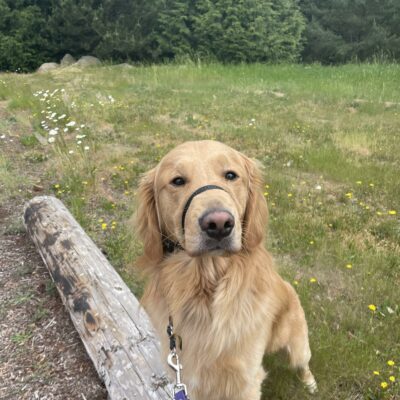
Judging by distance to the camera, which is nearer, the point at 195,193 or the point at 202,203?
the point at 202,203

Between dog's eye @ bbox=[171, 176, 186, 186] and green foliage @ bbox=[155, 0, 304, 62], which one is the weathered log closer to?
dog's eye @ bbox=[171, 176, 186, 186]

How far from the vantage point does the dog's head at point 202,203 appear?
69.3 inches

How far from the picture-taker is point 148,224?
2264mm

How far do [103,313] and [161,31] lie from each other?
77.1ft

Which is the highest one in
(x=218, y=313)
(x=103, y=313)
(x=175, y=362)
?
(x=218, y=313)

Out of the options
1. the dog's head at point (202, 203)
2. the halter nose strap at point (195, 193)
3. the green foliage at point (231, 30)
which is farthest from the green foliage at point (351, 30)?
the halter nose strap at point (195, 193)

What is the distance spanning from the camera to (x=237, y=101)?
988cm

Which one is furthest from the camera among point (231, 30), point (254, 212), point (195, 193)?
point (231, 30)

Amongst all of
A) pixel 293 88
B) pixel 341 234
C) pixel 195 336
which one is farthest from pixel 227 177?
pixel 293 88

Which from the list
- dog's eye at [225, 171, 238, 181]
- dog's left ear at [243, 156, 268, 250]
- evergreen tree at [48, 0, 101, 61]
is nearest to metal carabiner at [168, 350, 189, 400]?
dog's left ear at [243, 156, 268, 250]

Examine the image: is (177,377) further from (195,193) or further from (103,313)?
(103,313)

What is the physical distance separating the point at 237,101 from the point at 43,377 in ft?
27.2

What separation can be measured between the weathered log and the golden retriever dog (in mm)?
276

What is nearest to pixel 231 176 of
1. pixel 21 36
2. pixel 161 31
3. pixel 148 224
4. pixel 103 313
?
pixel 148 224
